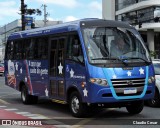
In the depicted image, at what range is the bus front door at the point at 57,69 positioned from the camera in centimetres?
1269

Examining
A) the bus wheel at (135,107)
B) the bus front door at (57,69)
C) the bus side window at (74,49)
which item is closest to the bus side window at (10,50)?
the bus front door at (57,69)

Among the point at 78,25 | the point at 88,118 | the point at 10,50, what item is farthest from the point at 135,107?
the point at 10,50

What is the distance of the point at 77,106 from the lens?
11742 mm

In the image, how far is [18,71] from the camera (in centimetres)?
1677

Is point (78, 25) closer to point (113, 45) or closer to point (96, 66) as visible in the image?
point (113, 45)

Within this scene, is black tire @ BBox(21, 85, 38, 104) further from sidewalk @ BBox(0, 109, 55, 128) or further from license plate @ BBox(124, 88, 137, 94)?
license plate @ BBox(124, 88, 137, 94)

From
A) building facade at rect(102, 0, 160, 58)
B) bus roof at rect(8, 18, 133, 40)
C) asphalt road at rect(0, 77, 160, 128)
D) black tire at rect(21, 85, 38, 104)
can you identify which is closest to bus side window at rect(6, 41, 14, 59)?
black tire at rect(21, 85, 38, 104)

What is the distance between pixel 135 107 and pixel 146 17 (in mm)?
43997

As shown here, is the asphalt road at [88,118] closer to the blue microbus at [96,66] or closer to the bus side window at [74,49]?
the blue microbus at [96,66]

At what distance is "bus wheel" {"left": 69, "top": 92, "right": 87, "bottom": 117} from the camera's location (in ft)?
37.7

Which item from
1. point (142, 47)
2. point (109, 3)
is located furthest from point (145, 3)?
point (142, 47)

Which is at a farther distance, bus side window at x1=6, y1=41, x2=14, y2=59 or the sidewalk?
A: bus side window at x1=6, y1=41, x2=14, y2=59

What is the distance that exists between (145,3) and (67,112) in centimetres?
4354

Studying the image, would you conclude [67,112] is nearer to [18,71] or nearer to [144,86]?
[144,86]
